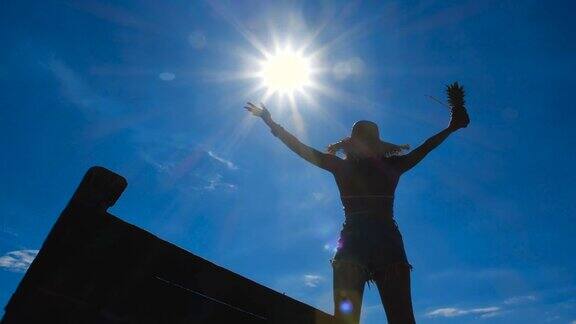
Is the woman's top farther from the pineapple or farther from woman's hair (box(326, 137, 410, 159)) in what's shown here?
the pineapple

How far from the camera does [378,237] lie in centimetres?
405

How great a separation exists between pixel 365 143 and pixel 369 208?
0.78 metres

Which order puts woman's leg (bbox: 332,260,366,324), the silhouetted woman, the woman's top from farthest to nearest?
the woman's top, the silhouetted woman, woman's leg (bbox: 332,260,366,324)

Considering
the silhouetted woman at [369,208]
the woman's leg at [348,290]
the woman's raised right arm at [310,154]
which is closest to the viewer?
the woman's leg at [348,290]

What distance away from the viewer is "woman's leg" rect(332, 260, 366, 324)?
3.72 meters

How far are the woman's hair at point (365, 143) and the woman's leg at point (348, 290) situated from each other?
1.22 m

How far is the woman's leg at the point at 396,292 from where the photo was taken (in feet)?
12.2

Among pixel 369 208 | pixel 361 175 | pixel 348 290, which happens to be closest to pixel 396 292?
pixel 348 290

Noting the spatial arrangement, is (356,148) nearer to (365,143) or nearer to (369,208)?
(365,143)

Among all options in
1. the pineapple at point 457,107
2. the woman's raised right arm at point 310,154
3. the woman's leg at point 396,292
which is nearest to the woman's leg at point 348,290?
the woman's leg at point 396,292

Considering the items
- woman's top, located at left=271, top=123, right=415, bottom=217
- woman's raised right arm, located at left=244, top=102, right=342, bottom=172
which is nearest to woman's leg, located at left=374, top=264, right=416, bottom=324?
woman's top, located at left=271, top=123, right=415, bottom=217

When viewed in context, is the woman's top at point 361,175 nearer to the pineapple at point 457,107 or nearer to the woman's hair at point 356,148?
the woman's hair at point 356,148

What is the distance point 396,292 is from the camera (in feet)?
12.5

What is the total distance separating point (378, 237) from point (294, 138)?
1367 millimetres
